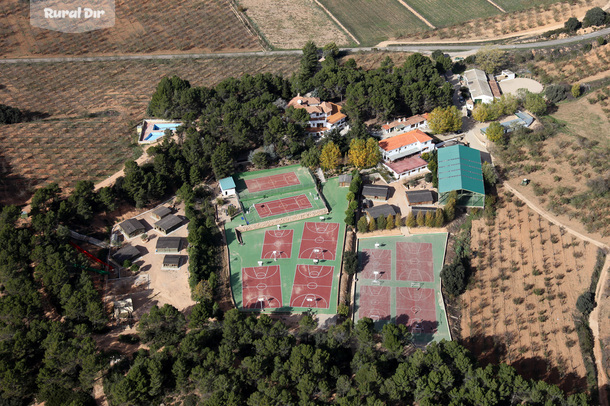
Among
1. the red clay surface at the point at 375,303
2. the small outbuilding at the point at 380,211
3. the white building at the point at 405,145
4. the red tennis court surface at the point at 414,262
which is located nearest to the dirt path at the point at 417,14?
the white building at the point at 405,145

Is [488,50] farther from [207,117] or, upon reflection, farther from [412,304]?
[412,304]

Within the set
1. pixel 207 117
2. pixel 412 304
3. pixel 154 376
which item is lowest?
pixel 412 304

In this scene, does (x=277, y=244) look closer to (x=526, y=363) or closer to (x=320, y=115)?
(x=320, y=115)

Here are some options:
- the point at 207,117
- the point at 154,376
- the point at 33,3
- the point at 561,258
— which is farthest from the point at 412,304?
the point at 33,3

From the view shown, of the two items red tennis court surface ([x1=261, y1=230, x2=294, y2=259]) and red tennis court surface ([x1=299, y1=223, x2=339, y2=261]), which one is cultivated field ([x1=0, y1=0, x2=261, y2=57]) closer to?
red tennis court surface ([x1=261, y1=230, x2=294, y2=259])

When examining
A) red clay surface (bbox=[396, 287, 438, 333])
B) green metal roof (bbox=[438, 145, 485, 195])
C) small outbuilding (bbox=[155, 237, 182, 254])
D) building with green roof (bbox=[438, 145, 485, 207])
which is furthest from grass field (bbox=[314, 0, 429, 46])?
red clay surface (bbox=[396, 287, 438, 333])

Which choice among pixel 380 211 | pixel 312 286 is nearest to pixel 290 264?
pixel 312 286

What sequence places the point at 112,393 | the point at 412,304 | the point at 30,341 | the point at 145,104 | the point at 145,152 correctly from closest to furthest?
the point at 112,393 < the point at 30,341 < the point at 412,304 < the point at 145,152 < the point at 145,104
